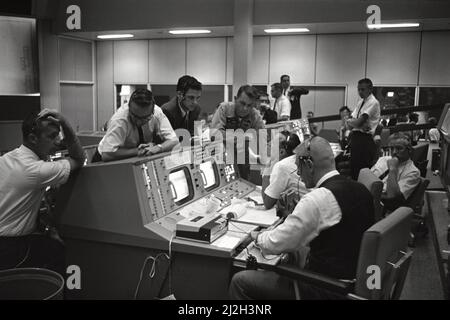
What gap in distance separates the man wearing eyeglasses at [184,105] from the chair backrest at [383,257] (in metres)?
1.76

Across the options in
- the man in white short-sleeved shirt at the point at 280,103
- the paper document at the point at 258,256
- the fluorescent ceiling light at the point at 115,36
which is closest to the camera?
the paper document at the point at 258,256

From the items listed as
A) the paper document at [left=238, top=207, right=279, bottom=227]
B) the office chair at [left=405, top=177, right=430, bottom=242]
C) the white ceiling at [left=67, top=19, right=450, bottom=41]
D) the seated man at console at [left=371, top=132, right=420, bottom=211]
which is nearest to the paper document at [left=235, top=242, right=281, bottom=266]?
the paper document at [left=238, top=207, right=279, bottom=227]

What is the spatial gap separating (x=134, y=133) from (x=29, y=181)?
75cm

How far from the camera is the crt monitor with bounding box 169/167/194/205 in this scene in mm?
2443

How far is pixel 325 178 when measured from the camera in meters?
2.06

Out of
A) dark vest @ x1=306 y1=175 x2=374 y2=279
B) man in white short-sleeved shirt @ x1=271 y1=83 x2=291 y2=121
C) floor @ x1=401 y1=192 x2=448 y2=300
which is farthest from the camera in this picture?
man in white short-sleeved shirt @ x1=271 y1=83 x2=291 y2=121

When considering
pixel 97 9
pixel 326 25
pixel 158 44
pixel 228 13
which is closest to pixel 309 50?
pixel 326 25

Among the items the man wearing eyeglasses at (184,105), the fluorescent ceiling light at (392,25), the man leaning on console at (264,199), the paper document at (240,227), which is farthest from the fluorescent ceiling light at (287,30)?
the paper document at (240,227)

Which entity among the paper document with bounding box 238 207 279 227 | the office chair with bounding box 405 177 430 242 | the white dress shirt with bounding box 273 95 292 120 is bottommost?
the office chair with bounding box 405 177 430 242

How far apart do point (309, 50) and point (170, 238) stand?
6.00 meters

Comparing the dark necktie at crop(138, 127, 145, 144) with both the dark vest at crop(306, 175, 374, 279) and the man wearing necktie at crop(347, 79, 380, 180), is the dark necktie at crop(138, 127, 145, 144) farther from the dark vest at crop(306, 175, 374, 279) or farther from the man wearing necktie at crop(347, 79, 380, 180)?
the man wearing necktie at crop(347, 79, 380, 180)

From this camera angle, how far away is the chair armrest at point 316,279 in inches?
69.2

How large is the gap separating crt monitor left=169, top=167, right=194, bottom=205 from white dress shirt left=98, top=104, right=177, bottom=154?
372 mm

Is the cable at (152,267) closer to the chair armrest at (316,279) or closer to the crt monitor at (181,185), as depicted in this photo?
the crt monitor at (181,185)
